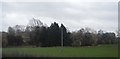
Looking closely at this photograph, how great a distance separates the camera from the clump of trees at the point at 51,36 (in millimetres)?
5950

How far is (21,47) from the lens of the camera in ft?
20.3

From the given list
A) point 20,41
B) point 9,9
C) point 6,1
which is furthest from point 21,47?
point 6,1

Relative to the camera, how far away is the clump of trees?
595 centimetres

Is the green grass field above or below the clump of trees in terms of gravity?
below

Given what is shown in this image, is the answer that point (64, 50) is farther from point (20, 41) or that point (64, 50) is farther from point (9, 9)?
point (9, 9)

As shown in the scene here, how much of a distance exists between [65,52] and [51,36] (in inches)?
29.6

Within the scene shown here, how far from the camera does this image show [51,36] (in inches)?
311

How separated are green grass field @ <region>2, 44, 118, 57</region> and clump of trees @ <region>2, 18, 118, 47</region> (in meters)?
0.16

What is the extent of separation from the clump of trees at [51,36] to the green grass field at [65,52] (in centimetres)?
16

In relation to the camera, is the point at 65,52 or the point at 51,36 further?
the point at 51,36

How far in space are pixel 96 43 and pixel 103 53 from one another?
47 centimetres

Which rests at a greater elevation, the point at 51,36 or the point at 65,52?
the point at 51,36

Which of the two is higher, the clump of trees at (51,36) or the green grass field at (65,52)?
the clump of trees at (51,36)

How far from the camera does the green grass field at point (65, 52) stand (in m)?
5.91
